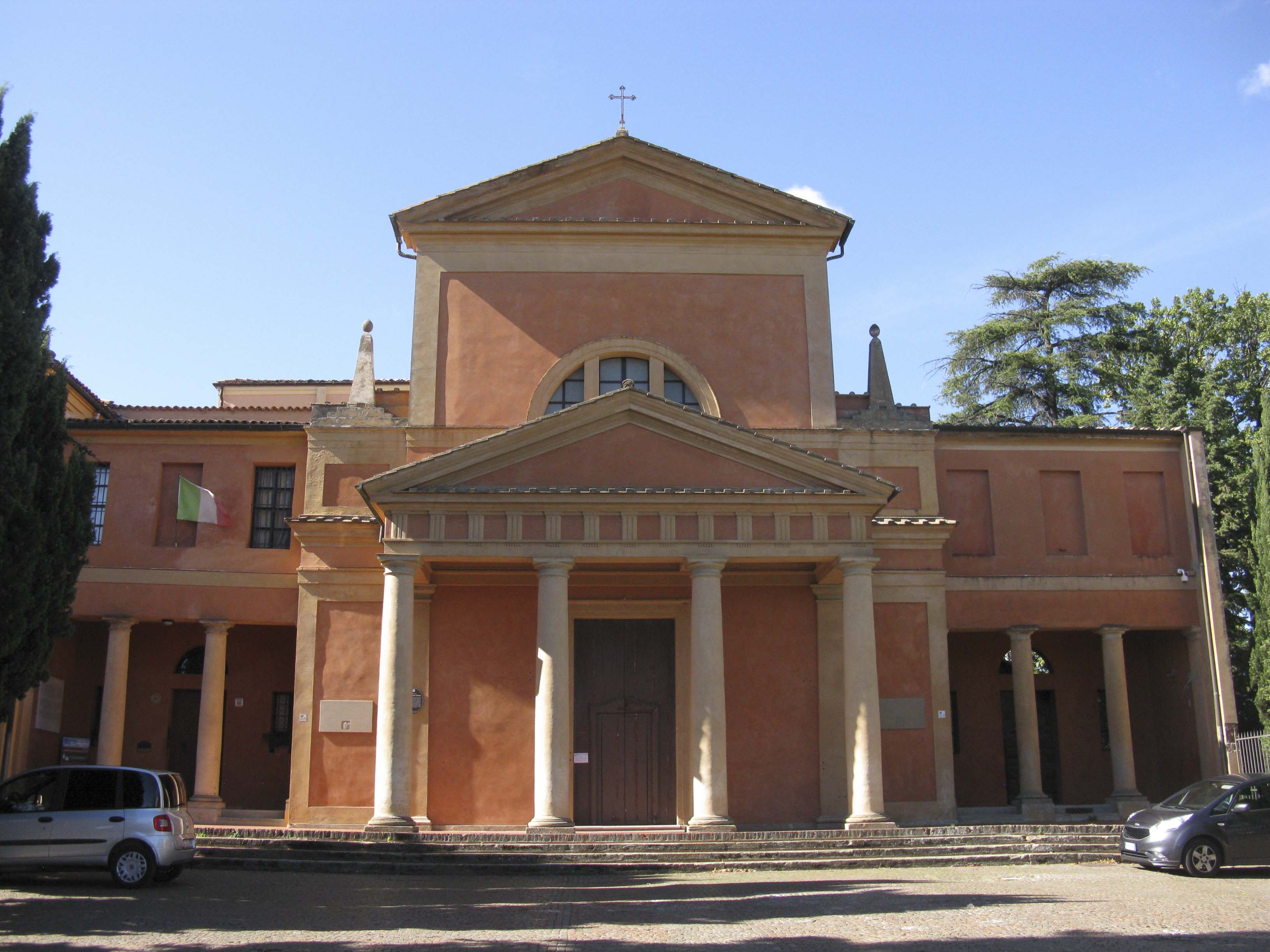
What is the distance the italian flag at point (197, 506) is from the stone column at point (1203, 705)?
2006 centimetres

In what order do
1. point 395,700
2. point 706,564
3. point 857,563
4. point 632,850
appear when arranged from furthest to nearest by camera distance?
point 857,563 → point 706,564 → point 395,700 → point 632,850

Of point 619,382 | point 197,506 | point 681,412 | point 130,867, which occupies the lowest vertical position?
point 130,867

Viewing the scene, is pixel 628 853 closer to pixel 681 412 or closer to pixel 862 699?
pixel 862 699

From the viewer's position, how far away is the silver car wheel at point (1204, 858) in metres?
16.0

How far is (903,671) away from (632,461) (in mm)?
6821

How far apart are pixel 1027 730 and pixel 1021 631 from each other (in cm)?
198

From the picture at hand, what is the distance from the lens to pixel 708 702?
1853cm

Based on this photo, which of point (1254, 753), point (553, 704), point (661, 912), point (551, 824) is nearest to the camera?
point (661, 912)

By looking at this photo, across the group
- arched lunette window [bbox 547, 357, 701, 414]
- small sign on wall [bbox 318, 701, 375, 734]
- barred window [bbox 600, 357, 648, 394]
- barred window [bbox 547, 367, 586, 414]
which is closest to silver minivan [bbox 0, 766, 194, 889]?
small sign on wall [bbox 318, 701, 375, 734]

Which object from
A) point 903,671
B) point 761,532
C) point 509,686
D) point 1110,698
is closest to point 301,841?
point 509,686

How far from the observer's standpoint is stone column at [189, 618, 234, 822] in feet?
69.9

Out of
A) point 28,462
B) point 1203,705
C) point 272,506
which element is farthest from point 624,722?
point 1203,705

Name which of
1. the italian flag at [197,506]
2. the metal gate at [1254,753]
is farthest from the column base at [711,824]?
the italian flag at [197,506]

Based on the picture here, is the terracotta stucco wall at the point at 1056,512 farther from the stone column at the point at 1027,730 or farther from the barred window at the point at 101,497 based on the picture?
the barred window at the point at 101,497
